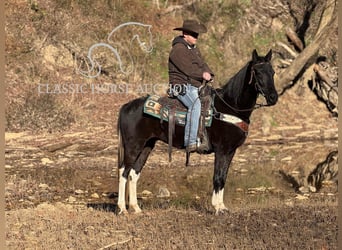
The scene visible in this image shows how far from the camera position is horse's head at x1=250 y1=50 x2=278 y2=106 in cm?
933

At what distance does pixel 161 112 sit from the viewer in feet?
33.8

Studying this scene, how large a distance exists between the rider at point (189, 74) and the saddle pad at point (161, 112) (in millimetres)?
139

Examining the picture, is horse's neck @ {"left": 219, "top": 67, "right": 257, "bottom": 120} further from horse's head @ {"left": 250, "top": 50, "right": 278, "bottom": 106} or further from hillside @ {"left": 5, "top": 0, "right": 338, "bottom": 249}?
hillside @ {"left": 5, "top": 0, "right": 338, "bottom": 249}

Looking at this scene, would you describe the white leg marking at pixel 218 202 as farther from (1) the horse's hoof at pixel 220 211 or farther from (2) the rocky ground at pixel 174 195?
(2) the rocky ground at pixel 174 195

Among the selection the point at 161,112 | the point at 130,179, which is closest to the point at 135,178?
the point at 130,179

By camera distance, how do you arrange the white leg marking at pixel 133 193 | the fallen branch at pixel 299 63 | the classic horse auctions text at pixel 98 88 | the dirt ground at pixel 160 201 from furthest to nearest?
the fallen branch at pixel 299 63 → the classic horse auctions text at pixel 98 88 → the white leg marking at pixel 133 193 → the dirt ground at pixel 160 201

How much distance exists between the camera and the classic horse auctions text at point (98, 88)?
21641 mm

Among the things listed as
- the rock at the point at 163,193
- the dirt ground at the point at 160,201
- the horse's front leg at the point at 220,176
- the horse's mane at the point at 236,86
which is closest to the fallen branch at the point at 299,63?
the dirt ground at the point at 160,201

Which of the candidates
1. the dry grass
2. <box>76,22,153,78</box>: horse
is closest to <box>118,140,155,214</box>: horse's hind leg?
the dry grass

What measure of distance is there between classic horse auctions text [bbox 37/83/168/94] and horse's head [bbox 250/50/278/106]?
12.8 metres

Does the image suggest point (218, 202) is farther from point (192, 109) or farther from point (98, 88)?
point (98, 88)

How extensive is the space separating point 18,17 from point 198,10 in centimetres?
709

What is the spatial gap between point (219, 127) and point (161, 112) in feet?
3.27

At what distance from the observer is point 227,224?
935 cm
